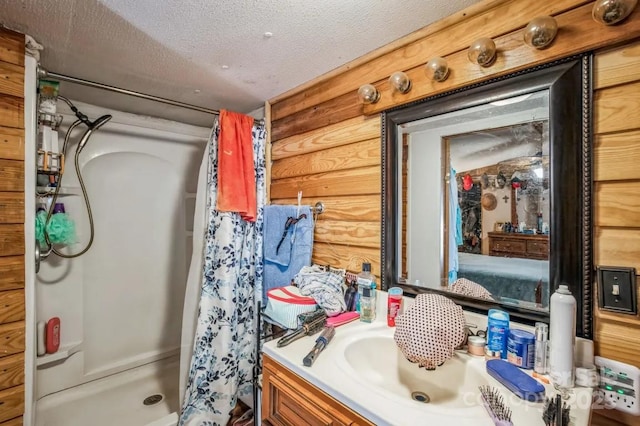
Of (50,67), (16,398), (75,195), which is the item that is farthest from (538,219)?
(75,195)

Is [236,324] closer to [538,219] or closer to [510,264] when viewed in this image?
[510,264]

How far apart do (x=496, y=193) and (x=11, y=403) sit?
2046 millimetres

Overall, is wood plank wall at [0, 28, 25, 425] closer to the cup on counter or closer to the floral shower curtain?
the floral shower curtain

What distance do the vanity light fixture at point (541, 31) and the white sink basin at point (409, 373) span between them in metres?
0.98

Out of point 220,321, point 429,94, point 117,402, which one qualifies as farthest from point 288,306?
point 117,402

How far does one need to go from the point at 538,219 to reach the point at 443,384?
0.61m

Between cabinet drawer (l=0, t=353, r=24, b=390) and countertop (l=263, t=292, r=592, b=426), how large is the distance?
3.46 feet

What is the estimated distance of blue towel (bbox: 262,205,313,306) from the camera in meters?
1.63

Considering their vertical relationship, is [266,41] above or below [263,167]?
above

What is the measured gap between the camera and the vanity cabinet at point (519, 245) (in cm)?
92

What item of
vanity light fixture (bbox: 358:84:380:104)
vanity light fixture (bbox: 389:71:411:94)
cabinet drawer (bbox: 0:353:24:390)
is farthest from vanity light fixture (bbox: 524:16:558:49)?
cabinet drawer (bbox: 0:353:24:390)

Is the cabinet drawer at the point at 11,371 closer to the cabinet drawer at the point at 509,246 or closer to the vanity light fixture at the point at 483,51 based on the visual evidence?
the cabinet drawer at the point at 509,246

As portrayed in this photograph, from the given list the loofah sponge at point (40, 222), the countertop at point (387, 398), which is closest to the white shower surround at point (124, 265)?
the loofah sponge at point (40, 222)

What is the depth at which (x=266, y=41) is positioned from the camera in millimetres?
1249
